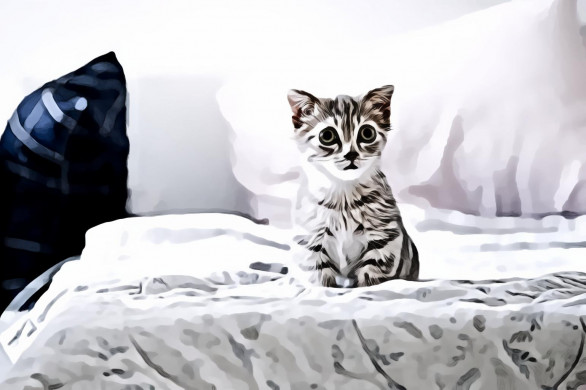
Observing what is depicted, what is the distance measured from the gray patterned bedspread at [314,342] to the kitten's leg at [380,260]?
108 mm

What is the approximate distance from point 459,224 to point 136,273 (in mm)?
592

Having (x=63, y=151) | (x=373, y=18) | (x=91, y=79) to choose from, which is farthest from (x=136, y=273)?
(x=373, y=18)

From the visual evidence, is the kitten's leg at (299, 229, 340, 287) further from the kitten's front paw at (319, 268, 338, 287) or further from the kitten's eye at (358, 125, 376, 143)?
the kitten's eye at (358, 125, 376, 143)

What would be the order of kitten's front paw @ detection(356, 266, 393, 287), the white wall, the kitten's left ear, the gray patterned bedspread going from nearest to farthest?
the gray patterned bedspread → kitten's front paw @ detection(356, 266, 393, 287) → the kitten's left ear → the white wall

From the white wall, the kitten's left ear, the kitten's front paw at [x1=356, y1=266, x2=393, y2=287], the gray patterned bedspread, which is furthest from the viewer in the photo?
the white wall

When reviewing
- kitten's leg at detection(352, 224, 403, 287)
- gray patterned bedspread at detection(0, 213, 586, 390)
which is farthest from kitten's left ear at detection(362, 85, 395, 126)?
gray patterned bedspread at detection(0, 213, 586, 390)

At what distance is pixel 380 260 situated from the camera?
103 centimetres

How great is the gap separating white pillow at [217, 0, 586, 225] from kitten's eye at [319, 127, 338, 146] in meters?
0.11

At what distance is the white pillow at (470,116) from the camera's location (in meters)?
1.20

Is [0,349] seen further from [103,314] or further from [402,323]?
[402,323]

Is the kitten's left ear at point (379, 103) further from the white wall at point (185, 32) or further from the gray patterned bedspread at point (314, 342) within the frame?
the white wall at point (185, 32)

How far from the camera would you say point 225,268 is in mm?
1036

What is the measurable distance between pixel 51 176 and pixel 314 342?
0.66 metres

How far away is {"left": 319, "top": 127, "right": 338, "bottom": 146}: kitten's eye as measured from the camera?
108 cm
